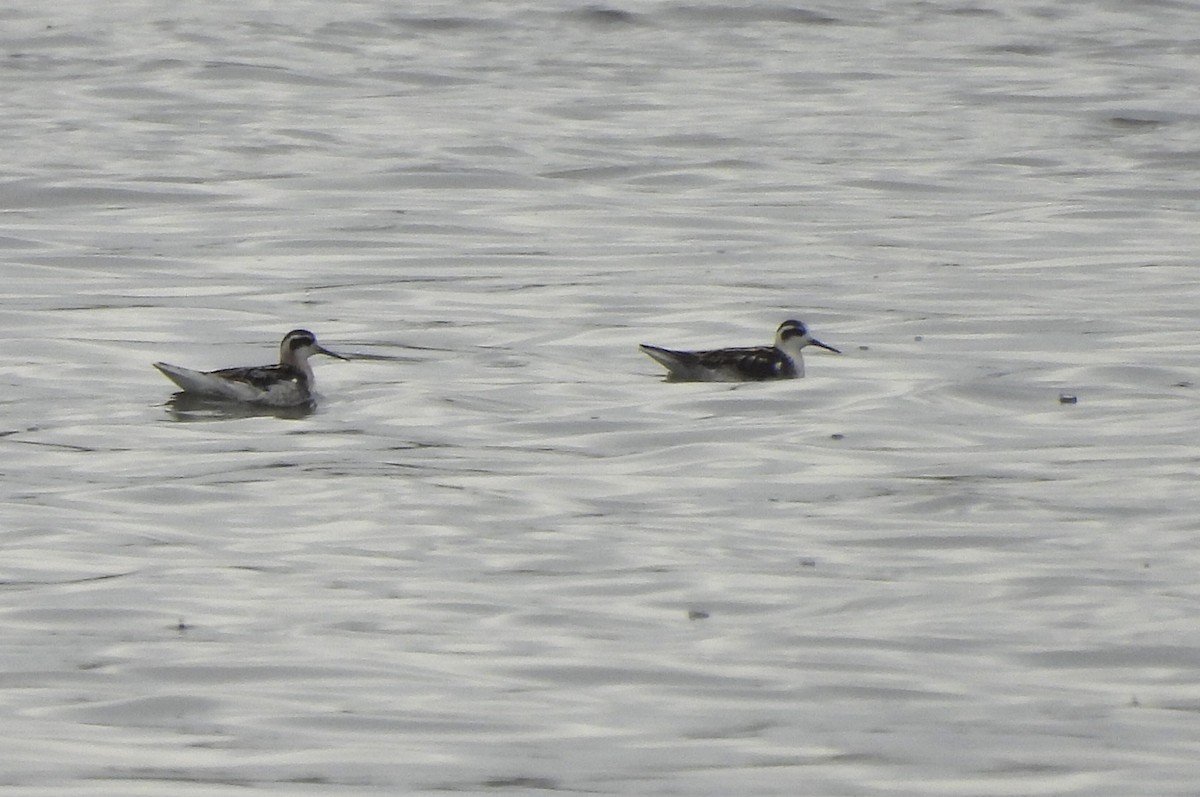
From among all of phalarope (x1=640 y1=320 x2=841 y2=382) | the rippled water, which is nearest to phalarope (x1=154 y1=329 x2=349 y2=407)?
the rippled water

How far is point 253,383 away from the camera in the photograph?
566 inches

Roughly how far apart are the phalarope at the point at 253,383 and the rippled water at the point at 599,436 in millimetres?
184

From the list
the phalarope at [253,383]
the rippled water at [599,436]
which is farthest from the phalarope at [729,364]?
the phalarope at [253,383]

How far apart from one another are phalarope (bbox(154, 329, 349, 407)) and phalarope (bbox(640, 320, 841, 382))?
77.4 inches

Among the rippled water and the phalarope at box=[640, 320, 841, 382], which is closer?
the rippled water

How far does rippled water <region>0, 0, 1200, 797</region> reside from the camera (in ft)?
26.9

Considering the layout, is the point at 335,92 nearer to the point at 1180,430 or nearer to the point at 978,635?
the point at 1180,430

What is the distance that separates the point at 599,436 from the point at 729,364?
1.78 meters

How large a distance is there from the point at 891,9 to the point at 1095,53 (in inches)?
162

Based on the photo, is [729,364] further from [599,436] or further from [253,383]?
[253,383]

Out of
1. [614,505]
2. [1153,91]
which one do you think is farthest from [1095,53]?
[614,505]

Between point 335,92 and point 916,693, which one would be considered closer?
point 916,693

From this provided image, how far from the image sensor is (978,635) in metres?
9.27

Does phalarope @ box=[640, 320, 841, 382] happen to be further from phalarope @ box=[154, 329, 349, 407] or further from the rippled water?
phalarope @ box=[154, 329, 349, 407]
